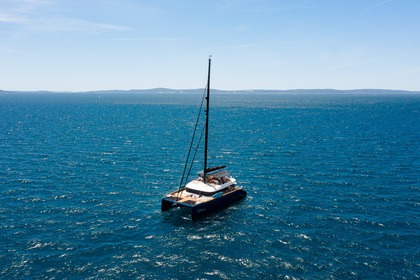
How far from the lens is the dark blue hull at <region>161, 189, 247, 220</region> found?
1431 inches

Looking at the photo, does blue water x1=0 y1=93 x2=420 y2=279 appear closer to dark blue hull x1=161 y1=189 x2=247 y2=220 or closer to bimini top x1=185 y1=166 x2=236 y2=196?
dark blue hull x1=161 y1=189 x2=247 y2=220

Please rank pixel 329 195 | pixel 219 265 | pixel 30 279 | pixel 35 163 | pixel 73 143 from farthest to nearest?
pixel 73 143 < pixel 35 163 < pixel 329 195 < pixel 219 265 < pixel 30 279

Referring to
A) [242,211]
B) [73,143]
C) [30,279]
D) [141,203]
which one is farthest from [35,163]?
[242,211]

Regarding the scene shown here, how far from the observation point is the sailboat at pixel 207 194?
122 ft

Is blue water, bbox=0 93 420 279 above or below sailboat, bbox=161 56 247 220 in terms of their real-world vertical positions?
below

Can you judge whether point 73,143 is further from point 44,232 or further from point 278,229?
point 278,229

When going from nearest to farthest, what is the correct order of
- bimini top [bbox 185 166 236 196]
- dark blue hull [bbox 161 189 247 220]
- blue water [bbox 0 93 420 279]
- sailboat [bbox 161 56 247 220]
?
blue water [bbox 0 93 420 279]
dark blue hull [bbox 161 189 247 220]
sailboat [bbox 161 56 247 220]
bimini top [bbox 185 166 236 196]

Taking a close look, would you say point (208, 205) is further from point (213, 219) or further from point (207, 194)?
point (207, 194)

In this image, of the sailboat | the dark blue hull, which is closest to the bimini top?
the sailboat

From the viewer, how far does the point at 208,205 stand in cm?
3778

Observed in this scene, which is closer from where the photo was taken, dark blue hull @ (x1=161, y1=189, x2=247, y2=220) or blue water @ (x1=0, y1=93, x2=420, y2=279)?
blue water @ (x1=0, y1=93, x2=420, y2=279)

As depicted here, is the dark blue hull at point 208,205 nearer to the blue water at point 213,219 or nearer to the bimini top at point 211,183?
the blue water at point 213,219

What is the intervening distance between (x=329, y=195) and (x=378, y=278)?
19.0 m

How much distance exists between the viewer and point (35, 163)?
186 ft
